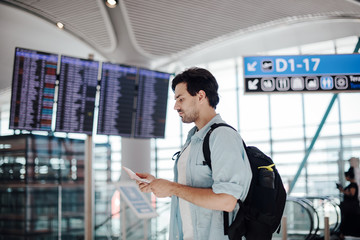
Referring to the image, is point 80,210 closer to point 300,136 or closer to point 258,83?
point 258,83

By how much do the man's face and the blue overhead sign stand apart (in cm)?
370

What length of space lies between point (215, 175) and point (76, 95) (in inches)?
193

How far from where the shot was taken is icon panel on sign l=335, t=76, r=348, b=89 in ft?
18.5

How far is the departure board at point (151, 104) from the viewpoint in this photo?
6.93 metres

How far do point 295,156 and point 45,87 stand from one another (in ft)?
40.2

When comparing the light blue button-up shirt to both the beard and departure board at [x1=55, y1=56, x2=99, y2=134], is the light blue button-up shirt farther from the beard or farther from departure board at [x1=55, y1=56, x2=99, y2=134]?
departure board at [x1=55, y1=56, x2=99, y2=134]

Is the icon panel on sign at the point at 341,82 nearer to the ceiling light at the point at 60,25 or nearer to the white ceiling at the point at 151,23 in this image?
the white ceiling at the point at 151,23

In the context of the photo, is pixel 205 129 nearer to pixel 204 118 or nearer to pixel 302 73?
pixel 204 118

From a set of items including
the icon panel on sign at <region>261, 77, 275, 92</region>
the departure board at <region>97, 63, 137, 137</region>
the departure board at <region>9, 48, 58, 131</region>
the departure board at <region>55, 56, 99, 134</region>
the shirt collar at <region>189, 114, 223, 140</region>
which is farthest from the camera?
the departure board at <region>97, 63, 137, 137</region>

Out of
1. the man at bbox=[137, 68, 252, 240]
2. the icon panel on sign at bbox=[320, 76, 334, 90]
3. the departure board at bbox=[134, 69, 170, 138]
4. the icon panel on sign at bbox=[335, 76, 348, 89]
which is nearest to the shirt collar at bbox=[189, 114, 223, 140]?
the man at bbox=[137, 68, 252, 240]

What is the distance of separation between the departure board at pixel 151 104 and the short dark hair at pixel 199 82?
492 cm

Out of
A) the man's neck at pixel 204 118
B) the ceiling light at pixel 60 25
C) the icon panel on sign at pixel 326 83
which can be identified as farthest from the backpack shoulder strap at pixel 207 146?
the ceiling light at pixel 60 25

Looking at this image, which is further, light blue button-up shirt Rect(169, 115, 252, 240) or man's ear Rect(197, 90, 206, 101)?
man's ear Rect(197, 90, 206, 101)

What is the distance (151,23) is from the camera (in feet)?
24.5
